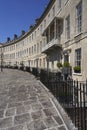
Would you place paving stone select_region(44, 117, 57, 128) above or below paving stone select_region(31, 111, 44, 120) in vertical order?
below

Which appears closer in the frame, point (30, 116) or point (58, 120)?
point (58, 120)

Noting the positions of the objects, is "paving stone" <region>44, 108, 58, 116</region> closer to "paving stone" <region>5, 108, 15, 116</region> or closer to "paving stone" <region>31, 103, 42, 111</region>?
"paving stone" <region>31, 103, 42, 111</region>

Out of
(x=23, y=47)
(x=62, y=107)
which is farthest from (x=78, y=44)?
(x=23, y=47)

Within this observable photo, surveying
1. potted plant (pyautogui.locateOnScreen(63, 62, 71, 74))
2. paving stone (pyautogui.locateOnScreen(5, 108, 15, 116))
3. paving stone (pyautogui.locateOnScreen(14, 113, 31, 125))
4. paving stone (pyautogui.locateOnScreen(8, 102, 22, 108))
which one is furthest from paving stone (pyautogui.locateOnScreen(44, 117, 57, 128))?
potted plant (pyautogui.locateOnScreen(63, 62, 71, 74))

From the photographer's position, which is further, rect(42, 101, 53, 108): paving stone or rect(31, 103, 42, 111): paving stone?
rect(42, 101, 53, 108): paving stone

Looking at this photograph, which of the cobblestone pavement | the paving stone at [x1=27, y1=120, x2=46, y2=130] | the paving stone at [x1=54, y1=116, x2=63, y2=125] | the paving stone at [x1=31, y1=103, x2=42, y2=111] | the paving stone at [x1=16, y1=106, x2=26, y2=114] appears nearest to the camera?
the paving stone at [x1=27, y1=120, x2=46, y2=130]

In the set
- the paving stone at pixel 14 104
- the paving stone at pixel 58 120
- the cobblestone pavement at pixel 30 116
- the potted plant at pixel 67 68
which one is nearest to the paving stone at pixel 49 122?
the cobblestone pavement at pixel 30 116

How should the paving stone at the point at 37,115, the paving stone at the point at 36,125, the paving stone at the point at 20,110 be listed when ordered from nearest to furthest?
the paving stone at the point at 36,125 → the paving stone at the point at 37,115 → the paving stone at the point at 20,110

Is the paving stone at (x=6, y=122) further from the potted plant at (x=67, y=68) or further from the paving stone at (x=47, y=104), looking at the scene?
the potted plant at (x=67, y=68)

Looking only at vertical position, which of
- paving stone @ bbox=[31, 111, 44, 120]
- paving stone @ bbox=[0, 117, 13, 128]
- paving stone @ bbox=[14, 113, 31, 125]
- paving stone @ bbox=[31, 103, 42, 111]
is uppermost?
paving stone @ bbox=[31, 103, 42, 111]

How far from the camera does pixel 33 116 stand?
5375mm

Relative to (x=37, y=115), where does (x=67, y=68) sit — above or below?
above

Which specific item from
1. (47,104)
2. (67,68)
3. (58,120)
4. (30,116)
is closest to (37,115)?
(30,116)

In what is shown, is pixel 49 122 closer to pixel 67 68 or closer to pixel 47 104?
pixel 47 104
